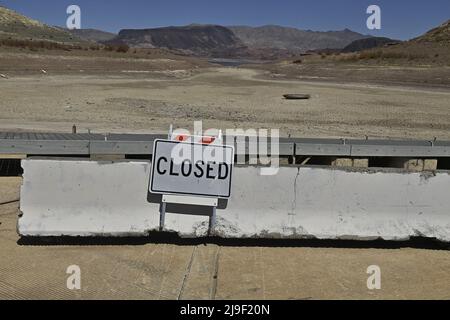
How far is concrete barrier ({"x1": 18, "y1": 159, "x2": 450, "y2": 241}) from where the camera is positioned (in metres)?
5.79

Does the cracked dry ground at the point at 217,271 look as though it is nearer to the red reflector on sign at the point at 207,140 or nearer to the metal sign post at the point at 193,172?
the metal sign post at the point at 193,172

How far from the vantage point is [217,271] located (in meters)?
5.28

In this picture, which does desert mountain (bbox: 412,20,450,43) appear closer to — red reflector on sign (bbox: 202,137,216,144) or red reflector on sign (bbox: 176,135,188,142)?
red reflector on sign (bbox: 202,137,216,144)

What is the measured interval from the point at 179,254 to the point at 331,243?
1.78 meters

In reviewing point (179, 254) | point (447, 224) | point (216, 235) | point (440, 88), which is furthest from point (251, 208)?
point (440, 88)

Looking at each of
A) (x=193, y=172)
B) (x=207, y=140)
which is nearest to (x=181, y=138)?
(x=207, y=140)

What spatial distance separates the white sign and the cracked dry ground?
65 centimetres

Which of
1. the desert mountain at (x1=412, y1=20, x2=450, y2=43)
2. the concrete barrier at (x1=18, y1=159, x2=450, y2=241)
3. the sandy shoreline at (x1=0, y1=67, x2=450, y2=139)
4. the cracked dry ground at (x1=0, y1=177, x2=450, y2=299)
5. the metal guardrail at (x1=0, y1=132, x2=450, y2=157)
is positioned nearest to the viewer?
the cracked dry ground at (x1=0, y1=177, x2=450, y2=299)

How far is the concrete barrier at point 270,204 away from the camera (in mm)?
5789

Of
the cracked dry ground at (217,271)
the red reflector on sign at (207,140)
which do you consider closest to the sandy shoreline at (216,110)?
the red reflector on sign at (207,140)

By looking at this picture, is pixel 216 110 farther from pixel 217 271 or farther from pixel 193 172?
pixel 217 271

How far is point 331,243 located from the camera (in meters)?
6.13

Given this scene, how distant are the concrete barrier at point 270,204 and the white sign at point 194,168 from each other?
0.17 metres

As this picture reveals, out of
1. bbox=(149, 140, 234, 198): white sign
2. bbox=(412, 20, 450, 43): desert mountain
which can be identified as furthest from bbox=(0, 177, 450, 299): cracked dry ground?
bbox=(412, 20, 450, 43): desert mountain
